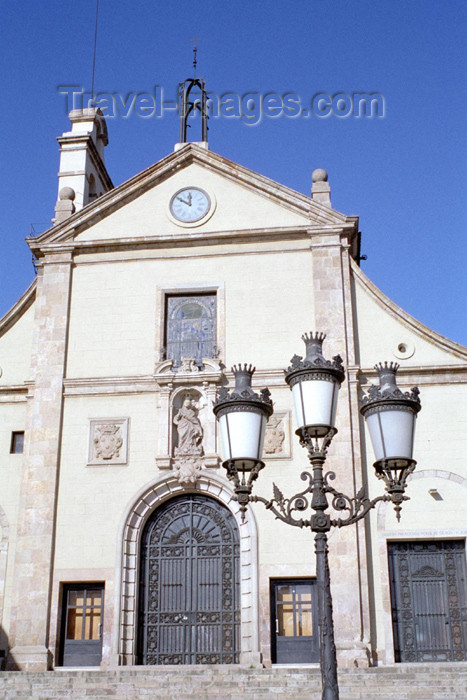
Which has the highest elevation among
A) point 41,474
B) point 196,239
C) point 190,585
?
point 196,239

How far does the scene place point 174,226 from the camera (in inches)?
803

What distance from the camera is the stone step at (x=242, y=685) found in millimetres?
13969

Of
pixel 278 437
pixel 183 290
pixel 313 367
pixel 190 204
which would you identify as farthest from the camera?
pixel 190 204

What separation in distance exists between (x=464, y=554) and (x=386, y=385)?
9840mm

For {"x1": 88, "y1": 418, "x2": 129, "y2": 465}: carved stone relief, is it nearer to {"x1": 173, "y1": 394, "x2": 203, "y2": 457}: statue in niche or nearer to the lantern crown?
{"x1": 173, "y1": 394, "x2": 203, "y2": 457}: statue in niche

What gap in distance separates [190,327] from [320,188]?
4464 millimetres

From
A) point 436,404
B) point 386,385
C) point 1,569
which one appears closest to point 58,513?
point 1,569

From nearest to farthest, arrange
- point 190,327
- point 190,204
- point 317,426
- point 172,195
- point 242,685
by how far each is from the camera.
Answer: point 317,426, point 242,685, point 190,327, point 190,204, point 172,195

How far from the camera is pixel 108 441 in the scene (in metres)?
18.4

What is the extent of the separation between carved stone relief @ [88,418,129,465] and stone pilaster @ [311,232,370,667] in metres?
4.32

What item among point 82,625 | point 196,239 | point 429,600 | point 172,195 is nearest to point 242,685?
point 82,625

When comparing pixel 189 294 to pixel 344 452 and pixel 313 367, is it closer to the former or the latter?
pixel 344 452

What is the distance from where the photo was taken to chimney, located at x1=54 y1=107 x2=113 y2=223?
86.5 ft

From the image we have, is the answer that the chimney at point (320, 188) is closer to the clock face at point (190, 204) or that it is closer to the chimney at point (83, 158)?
the clock face at point (190, 204)
